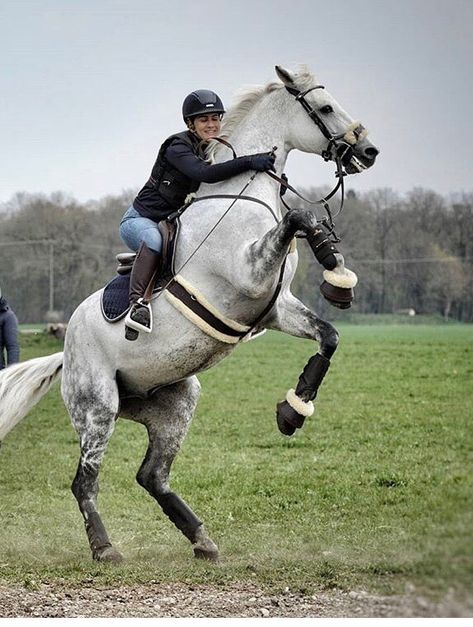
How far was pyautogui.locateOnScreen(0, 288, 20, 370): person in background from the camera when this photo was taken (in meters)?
7.30

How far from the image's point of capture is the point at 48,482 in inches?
325

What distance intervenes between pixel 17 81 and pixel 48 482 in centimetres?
315

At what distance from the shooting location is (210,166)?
4695 millimetres

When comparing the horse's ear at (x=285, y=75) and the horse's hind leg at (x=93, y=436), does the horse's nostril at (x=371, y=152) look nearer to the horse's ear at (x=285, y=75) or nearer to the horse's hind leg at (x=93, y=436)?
the horse's ear at (x=285, y=75)

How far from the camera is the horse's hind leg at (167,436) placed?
532cm

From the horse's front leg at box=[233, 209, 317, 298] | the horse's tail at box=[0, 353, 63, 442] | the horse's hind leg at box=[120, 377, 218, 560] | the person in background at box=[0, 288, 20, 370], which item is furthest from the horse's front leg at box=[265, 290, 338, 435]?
the person in background at box=[0, 288, 20, 370]

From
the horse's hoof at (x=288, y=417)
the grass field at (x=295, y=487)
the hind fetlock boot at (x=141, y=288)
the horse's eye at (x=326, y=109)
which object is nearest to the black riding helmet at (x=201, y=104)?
the horse's eye at (x=326, y=109)

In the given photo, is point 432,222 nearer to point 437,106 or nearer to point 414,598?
point 437,106

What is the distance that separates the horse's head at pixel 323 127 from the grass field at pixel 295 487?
1361 mm

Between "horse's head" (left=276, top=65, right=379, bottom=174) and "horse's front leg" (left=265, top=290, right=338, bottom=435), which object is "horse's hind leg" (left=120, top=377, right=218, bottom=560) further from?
"horse's head" (left=276, top=65, right=379, bottom=174)

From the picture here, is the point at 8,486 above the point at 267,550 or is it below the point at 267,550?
below

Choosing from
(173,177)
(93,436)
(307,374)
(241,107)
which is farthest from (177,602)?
(241,107)

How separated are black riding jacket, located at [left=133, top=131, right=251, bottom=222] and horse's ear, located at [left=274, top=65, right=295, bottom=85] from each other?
0.41m

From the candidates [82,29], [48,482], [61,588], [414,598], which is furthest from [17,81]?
[414,598]
